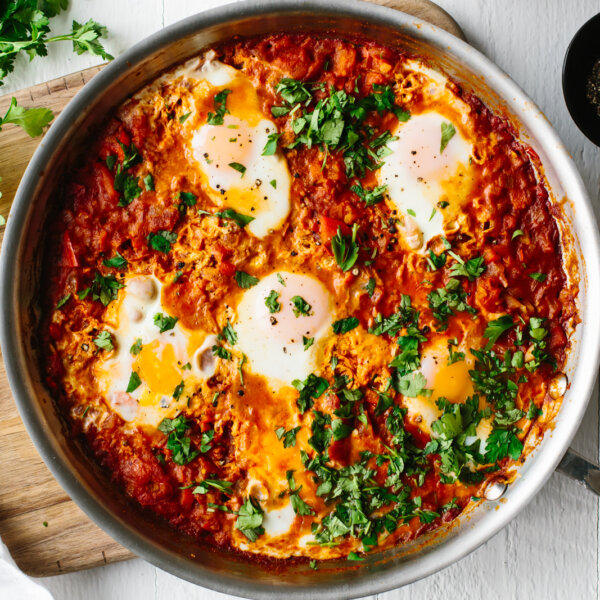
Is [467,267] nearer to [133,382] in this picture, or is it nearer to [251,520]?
[251,520]

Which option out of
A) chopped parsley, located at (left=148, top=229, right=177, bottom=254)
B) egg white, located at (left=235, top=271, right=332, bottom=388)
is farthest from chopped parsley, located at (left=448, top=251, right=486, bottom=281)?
chopped parsley, located at (left=148, top=229, right=177, bottom=254)

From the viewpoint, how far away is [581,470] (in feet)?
13.4

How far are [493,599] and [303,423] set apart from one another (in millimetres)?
→ 1858

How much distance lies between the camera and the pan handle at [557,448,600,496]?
408 centimetres

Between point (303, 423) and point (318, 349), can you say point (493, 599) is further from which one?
point (318, 349)

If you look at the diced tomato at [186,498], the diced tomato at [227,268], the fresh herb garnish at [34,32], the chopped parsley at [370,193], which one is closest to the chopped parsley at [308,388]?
the diced tomato at [227,268]

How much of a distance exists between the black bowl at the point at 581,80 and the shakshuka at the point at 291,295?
0.56 meters

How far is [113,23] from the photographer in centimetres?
448

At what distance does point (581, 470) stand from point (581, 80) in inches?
98.4

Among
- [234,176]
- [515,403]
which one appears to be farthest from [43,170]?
[515,403]

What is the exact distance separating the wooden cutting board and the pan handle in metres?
2.87

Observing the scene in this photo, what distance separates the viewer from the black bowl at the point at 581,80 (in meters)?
4.16

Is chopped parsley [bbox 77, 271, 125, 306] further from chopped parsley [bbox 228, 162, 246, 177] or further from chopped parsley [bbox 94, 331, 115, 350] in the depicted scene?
chopped parsley [bbox 228, 162, 246, 177]

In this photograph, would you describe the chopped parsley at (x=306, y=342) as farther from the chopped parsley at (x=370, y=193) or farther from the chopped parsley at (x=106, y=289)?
the chopped parsley at (x=106, y=289)
